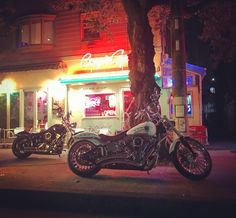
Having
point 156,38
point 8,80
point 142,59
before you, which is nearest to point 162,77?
point 156,38

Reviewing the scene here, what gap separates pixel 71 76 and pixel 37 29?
3361mm

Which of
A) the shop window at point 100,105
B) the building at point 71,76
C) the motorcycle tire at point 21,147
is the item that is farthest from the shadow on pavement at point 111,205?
the shop window at point 100,105

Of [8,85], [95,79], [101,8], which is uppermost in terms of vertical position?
[101,8]

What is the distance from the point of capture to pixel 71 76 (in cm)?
1730

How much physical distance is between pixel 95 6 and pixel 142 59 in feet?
11.7

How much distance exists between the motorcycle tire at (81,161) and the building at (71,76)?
263 inches

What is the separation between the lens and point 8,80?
19.3m

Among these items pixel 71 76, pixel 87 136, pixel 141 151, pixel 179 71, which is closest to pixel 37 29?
pixel 71 76

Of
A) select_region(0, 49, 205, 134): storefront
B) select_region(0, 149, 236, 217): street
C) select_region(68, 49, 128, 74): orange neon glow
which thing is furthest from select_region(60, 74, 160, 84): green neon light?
select_region(0, 149, 236, 217): street

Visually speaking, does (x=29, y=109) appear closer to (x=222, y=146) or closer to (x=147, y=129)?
(x=222, y=146)

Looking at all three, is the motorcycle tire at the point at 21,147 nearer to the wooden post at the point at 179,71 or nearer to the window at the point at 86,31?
the wooden post at the point at 179,71

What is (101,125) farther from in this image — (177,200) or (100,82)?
(177,200)

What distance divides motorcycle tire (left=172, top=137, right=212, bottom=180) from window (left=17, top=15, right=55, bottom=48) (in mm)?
11584

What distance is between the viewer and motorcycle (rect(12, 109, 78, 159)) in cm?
1294
